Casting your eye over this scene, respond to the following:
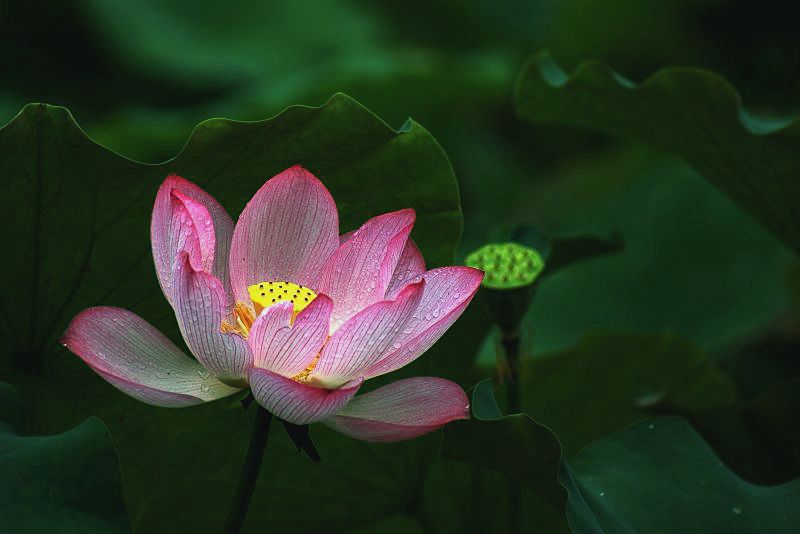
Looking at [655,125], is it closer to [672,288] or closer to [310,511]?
[310,511]

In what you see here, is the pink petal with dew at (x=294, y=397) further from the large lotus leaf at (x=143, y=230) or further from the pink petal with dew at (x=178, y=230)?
the large lotus leaf at (x=143, y=230)

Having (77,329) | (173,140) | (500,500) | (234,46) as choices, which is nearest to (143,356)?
(77,329)

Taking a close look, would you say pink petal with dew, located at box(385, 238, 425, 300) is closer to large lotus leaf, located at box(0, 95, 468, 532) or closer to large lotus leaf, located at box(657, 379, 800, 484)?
large lotus leaf, located at box(0, 95, 468, 532)

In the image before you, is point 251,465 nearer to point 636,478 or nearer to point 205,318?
point 205,318

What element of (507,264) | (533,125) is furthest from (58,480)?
(533,125)

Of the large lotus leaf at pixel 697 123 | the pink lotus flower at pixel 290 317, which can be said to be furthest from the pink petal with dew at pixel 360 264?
the large lotus leaf at pixel 697 123

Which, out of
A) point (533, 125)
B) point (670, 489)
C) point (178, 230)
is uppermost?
point (178, 230)

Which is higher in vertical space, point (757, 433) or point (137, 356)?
point (137, 356)
